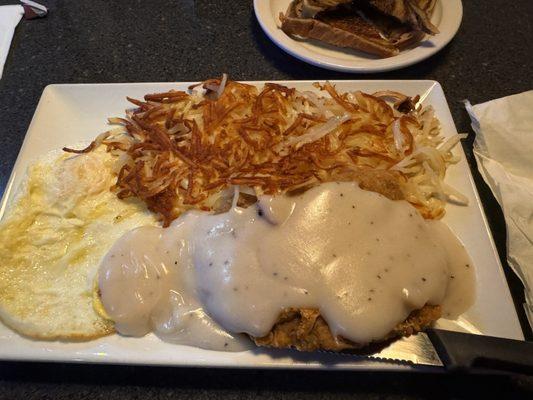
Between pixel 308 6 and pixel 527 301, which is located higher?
pixel 308 6

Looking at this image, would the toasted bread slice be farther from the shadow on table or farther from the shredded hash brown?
the shadow on table

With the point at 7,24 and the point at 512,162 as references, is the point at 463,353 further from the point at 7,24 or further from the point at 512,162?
the point at 7,24

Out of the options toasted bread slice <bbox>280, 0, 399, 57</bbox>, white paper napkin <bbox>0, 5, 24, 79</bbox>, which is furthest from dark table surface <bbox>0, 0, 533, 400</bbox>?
toasted bread slice <bbox>280, 0, 399, 57</bbox>

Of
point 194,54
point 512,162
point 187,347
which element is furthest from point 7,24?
point 512,162

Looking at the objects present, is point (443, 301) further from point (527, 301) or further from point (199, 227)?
point (199, 227)

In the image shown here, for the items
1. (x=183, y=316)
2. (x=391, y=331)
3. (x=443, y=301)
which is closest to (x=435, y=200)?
(x=443, y=301)

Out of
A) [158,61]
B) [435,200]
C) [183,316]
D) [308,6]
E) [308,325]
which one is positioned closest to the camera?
[308,325]
